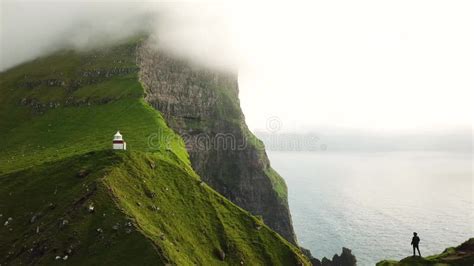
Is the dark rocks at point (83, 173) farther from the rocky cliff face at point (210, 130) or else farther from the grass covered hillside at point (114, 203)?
the rocky cliff face at point (210, 130)

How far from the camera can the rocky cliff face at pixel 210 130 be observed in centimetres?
15450

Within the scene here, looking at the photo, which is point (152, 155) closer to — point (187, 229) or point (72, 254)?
point (187, 229)

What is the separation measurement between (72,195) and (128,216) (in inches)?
462

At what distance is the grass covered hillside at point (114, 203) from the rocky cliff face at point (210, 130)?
32.1 meters

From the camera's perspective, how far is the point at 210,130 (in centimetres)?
17525

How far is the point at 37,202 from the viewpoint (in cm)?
6856

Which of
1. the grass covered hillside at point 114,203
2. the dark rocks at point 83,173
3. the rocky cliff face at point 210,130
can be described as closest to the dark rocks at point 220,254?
the grass covered hillside at point 114,203

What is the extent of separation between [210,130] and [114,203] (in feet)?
374

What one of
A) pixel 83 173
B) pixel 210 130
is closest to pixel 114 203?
pixel 83 173

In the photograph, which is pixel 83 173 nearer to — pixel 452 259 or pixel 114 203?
pixel 114 203

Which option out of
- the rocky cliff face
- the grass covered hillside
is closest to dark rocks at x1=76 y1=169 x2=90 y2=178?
the grass covered hillside

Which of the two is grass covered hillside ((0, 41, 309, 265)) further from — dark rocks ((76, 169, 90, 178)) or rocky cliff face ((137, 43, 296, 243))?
rocky cliff face ((137, 43, 296, 243))

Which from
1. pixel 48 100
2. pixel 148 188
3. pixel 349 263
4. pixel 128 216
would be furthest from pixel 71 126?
pixel 349 263

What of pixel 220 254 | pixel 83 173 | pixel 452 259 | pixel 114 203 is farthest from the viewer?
pixel 220 254
